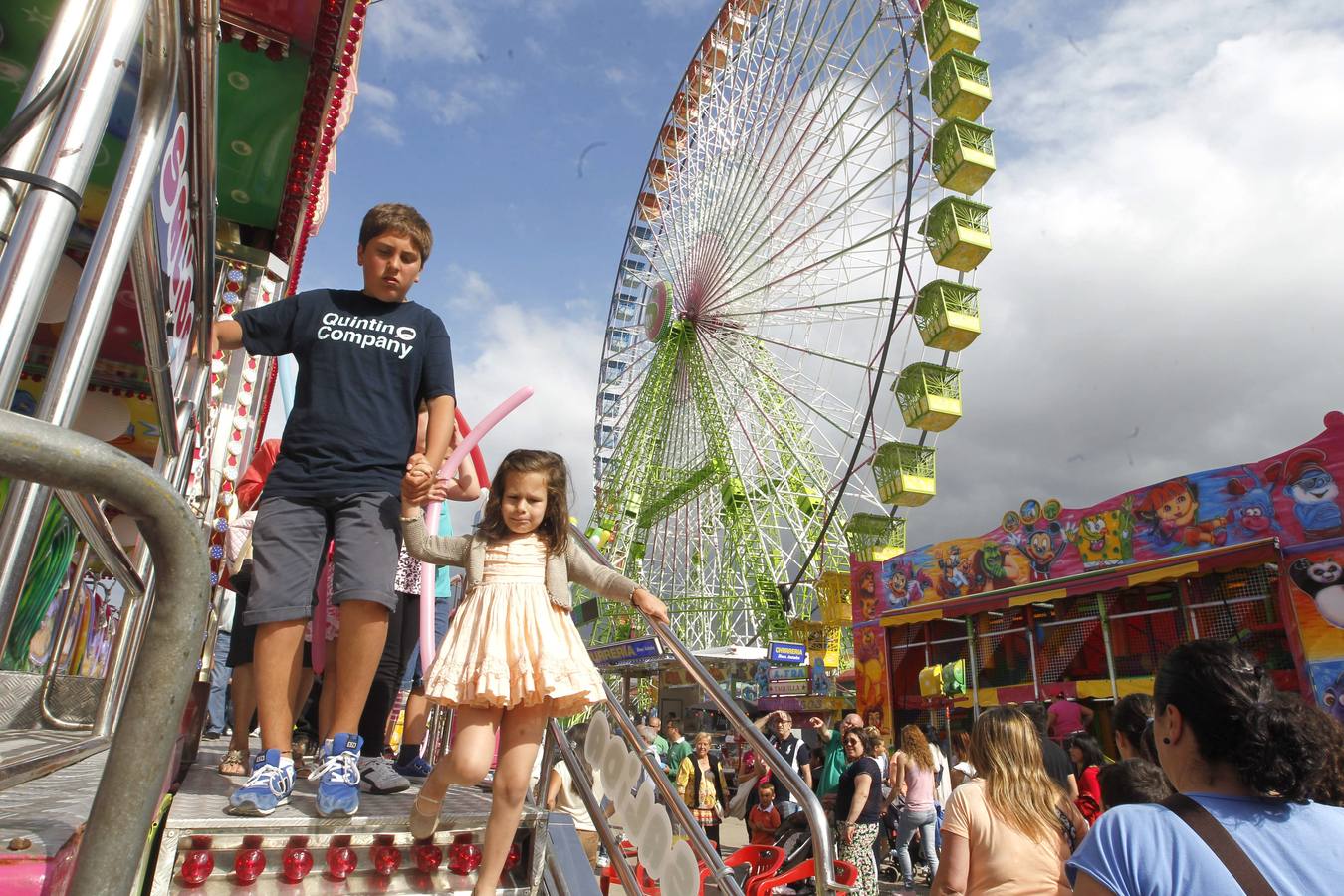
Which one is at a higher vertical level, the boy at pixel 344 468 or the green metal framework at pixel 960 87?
the green metal framework at pixel 960 87

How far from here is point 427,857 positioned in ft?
6.28

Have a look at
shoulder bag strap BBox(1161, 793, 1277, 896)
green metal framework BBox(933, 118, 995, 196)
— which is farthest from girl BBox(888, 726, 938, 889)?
green metal framework BBox(933, 118, 995, 196)

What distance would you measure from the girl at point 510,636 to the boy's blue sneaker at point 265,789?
305 millimetres

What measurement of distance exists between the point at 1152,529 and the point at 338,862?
12491 millimetres

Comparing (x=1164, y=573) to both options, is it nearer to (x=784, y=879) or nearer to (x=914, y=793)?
(x=914, y=793)

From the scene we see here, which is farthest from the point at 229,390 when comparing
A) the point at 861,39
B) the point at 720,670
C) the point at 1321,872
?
the point at 720,670

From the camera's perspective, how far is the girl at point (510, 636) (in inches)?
72.6

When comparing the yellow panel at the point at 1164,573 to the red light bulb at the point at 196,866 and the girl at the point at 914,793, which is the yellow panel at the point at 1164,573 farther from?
the red light bulb at the point at 196,866

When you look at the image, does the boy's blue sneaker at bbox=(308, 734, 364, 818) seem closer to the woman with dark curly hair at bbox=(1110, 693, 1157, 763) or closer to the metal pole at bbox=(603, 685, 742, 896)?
the metal pole at bbox=(603, 685, 742, 896)

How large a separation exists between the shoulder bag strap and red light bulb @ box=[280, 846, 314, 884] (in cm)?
163

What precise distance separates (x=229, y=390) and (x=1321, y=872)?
18.3ft

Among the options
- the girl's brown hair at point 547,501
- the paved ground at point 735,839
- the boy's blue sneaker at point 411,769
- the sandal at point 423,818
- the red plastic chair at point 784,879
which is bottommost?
the paved ground at point 735,839

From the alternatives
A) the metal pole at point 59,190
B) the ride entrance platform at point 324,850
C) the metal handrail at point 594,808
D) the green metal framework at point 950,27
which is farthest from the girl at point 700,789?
the green metal framework at point 950,27

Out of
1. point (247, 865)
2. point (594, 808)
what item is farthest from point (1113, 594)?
point (247, 865)
